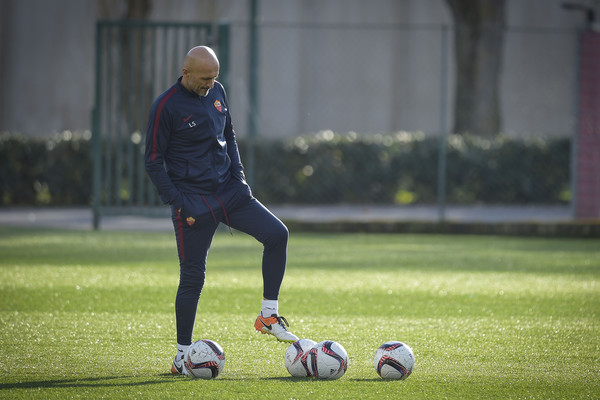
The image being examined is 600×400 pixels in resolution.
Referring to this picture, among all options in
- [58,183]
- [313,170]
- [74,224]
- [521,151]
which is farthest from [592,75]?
[58,183]

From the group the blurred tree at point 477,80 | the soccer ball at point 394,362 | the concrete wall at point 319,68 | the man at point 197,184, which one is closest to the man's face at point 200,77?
the man at point 197,184

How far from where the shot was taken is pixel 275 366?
5.46m

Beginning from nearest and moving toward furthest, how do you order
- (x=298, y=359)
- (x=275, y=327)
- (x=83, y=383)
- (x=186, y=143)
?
(x=83, y=383), (x=298, y=359), (x=186, y=143), (x=275, y=327)

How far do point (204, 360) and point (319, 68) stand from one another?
21316 millimetres

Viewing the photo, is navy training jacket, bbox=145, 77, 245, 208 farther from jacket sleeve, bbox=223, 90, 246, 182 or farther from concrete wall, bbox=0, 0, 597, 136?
concrete wall, bbox=0, 0, 597, 136

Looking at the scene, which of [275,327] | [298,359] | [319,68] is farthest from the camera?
[319,68]

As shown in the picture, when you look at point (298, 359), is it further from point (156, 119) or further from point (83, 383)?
point (156, 119)

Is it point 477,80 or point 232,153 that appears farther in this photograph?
point 477,80

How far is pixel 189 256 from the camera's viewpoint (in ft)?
17.5

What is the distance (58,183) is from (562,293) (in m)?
11.5

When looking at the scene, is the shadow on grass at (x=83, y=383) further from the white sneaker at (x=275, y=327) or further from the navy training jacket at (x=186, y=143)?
the navy training jacket at (x=186, y=143)

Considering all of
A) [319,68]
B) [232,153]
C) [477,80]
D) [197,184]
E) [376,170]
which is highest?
[319,68]

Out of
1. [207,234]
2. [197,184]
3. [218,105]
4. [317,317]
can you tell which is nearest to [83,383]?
[207,234]

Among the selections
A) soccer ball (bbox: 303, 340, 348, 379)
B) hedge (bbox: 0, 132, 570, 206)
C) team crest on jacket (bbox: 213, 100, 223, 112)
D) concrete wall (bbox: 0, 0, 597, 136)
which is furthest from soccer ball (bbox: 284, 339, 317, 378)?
concrete wall (bbox: 0, 0, 597, 136)
